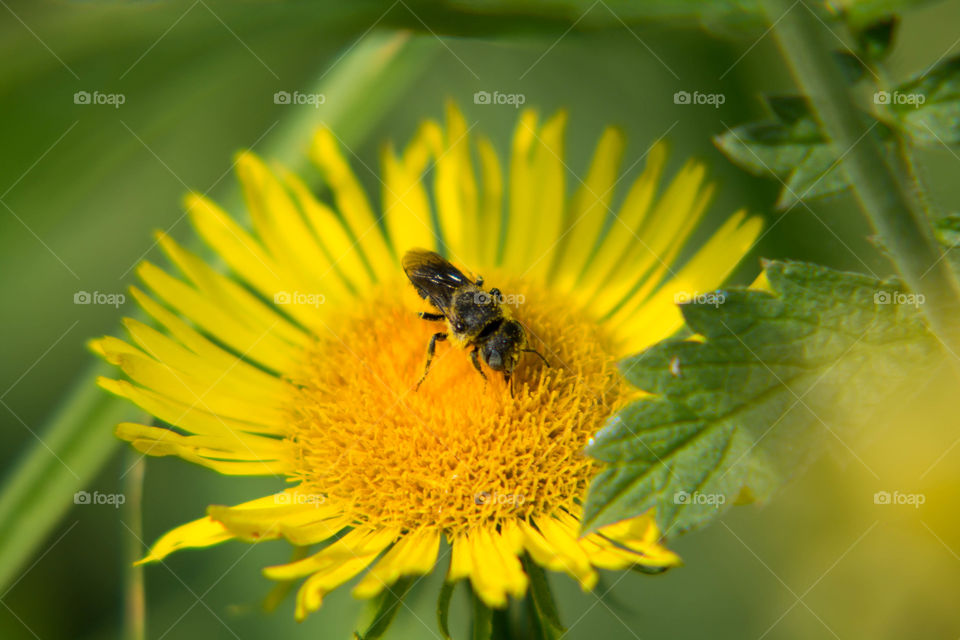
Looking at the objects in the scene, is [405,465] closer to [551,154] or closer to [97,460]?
[97,460]

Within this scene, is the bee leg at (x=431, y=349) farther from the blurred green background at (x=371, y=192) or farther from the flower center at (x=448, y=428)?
the blurred green background at (x=371, y=192)

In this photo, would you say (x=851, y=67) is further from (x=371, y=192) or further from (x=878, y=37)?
(x=371, y=192)

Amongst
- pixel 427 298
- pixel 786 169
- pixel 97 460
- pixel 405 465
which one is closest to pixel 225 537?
pixel 405 465

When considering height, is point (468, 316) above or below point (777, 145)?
below

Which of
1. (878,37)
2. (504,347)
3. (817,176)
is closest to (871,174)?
(817,176)

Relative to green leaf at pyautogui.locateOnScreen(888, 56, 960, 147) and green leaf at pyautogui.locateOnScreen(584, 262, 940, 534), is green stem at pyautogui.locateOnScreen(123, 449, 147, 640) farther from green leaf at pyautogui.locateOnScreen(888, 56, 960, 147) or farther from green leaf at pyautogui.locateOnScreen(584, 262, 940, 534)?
green leaf at pyautogui.locateOnScreen(888, 56, 960, 147)

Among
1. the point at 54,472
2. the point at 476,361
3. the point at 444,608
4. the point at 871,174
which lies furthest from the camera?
the point at 54,472
